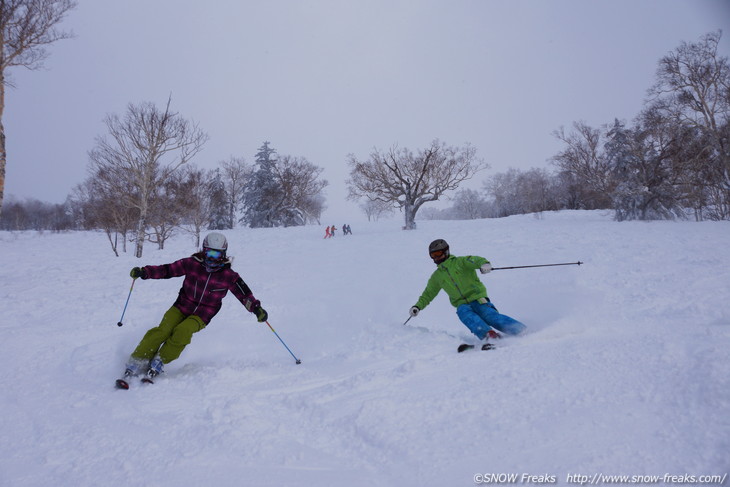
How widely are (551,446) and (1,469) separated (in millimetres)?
3189

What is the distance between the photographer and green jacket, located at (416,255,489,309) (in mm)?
4665

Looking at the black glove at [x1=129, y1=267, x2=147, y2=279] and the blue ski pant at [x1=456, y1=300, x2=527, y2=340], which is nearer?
the black glove at [x1=129, y1=267, x2=147, y2=279]

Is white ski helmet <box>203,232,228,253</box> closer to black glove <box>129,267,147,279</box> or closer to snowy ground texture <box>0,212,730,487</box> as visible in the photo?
black glove <box>129,267,147,279</box>

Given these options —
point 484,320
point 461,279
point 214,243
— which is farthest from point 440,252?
point 214,243

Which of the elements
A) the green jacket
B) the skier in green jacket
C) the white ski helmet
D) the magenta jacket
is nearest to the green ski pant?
the magenta jacket

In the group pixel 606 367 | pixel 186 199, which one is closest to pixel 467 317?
pixel 606 367

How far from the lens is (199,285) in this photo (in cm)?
401

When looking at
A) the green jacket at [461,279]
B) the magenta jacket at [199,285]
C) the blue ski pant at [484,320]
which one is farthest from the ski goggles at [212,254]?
the blue ski pant at [484,320]

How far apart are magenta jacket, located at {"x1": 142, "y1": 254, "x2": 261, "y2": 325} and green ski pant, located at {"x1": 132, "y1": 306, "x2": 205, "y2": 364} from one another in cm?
21

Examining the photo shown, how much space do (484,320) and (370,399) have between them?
238 centimetres

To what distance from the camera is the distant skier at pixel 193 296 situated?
367 centimetres

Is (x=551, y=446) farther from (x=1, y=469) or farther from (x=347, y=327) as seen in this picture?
(x=347, y=327)

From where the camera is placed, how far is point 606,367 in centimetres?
258

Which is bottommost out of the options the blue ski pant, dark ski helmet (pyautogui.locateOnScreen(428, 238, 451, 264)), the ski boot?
the ski boot
